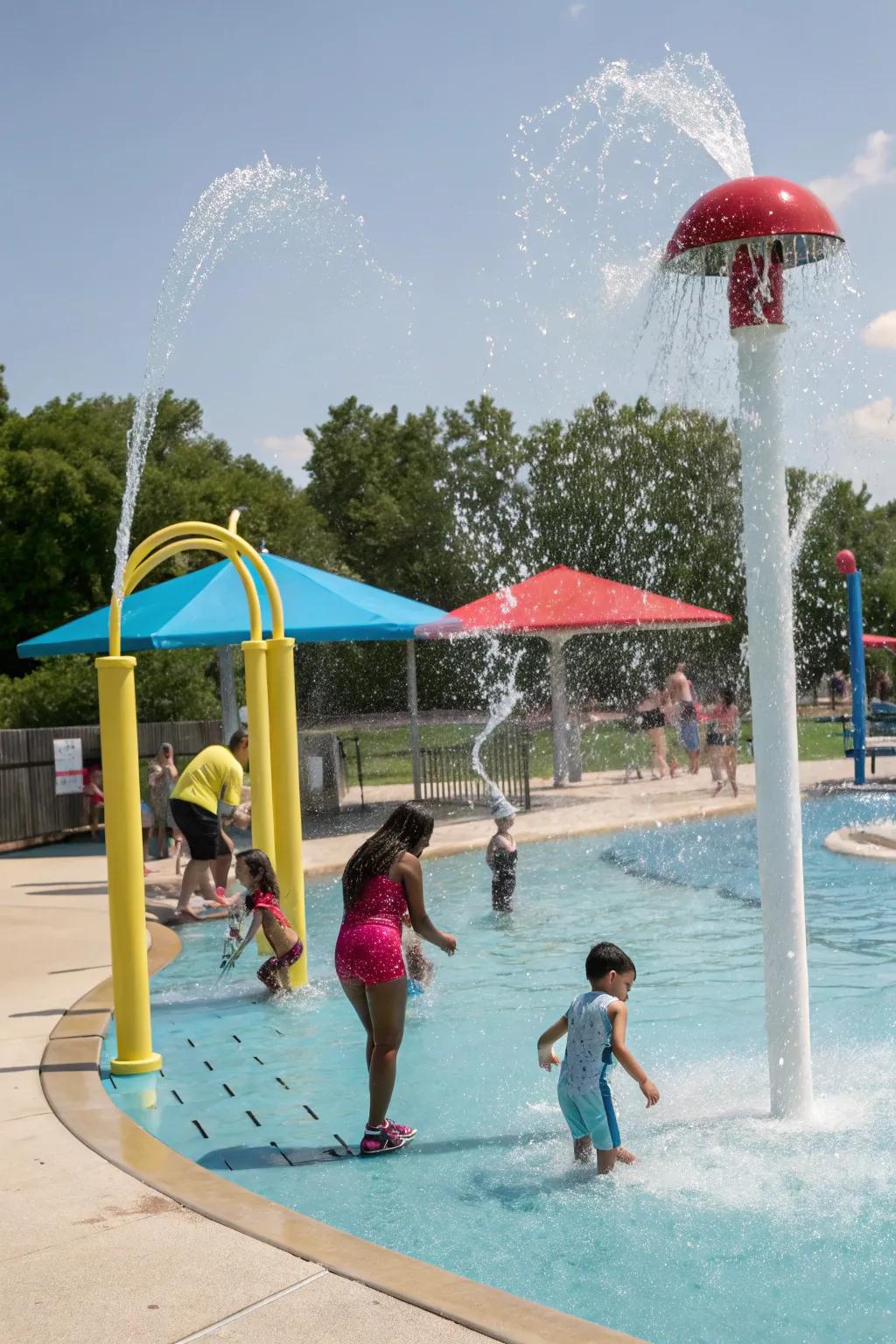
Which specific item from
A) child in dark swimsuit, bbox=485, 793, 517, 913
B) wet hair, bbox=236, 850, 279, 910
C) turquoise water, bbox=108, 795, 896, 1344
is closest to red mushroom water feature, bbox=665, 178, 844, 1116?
turquoise water, bbox=108, 795, 896, 1344

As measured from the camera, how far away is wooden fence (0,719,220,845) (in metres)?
18.5

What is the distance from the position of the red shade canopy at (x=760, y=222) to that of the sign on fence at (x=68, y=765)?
577 inches

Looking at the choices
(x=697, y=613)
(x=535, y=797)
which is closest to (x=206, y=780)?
(x=535, y=797)

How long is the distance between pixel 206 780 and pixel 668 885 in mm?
4835

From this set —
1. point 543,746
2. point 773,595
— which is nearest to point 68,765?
point 773,595

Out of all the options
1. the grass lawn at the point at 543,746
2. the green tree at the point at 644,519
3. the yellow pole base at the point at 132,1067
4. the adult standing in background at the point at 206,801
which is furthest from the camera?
the green tree at the point at 644,519

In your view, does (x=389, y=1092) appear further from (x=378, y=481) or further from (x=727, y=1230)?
(x=378, y=481)

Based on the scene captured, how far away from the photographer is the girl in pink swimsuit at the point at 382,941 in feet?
19.7

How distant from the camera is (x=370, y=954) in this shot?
→ 5.99 m

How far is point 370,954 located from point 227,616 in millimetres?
11316

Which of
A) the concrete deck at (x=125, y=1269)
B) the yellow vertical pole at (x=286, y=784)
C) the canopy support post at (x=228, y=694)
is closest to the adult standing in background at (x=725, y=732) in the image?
the canopy support post at (x=228, y=694)

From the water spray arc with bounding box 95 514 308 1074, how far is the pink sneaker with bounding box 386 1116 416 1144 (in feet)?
5.87

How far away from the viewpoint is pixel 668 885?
13.7m

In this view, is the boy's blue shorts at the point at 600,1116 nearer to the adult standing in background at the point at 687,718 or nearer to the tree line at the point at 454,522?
the adult standing in background at the point at 687,718
